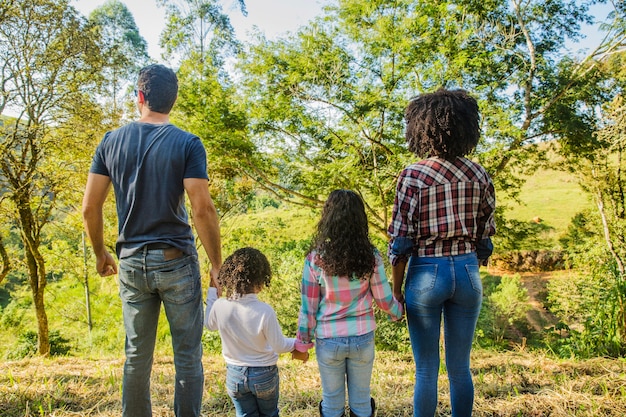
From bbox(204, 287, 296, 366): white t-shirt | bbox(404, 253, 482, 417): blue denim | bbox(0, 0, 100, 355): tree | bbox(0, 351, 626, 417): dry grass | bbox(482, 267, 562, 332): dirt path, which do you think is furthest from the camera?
bbox(482, 267, 562, 332): dirt path

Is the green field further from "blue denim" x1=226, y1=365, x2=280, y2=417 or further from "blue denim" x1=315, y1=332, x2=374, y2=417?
"blue denim" x1=226, y1=365, x2=280, y2=417

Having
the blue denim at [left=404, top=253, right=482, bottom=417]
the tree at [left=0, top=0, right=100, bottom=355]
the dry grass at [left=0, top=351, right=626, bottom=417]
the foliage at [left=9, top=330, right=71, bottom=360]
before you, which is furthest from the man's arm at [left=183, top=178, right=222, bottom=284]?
the foliage at [left=9, top=330, right=71, bottom=360]

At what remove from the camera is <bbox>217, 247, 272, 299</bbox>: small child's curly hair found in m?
1.88

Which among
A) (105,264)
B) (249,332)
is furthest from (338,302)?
(105,264)

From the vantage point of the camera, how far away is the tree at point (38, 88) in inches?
314

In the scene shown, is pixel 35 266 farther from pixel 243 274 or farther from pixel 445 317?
pixel 445 317

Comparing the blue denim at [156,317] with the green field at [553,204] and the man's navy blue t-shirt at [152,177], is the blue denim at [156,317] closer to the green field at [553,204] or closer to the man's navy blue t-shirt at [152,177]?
the man's navy blue t-shirt at [152,177]

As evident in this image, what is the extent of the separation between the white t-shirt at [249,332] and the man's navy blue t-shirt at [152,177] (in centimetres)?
35

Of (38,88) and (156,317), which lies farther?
(38,88)

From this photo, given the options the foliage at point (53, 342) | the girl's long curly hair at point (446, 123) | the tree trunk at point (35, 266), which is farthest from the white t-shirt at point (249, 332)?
the foliage at point (53, 342)

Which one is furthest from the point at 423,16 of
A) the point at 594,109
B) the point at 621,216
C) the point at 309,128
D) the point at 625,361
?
the point at 621,216

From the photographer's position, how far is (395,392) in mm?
2658

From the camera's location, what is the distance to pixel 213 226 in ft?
6.15

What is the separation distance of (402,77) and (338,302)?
21.1ft
